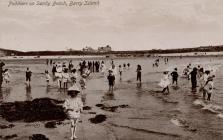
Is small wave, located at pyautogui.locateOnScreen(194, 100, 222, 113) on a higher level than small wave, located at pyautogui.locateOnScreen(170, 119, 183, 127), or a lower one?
higher

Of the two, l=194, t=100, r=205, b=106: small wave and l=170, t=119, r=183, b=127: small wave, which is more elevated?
l=194, t=100, r=205, b=106: small wave

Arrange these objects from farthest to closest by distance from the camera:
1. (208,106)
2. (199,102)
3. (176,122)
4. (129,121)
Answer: (199,102)
(208,106)
(129,121)
(176,122)

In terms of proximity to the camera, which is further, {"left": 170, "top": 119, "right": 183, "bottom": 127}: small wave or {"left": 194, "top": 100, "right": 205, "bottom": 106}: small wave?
{"left": 194, "top": 100, "right": 205, "bottom": 106}: small wave

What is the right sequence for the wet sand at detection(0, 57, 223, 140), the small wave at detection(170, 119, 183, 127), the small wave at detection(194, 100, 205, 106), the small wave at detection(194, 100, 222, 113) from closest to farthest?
the wet sand at detection(0, 57, 223, 140) → the small wave at detection(170, 119, 183, 127) → the small wave at detection(194, 100, 222, 113) → the small wave at detection(194, 100, 205, 106)

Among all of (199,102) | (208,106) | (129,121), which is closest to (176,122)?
(129,121)

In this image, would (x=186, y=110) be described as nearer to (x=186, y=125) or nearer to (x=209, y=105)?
(x=209, y=105)

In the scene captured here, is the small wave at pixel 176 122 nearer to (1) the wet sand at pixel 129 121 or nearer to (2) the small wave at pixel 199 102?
(1) the wet sand at pixel 129 121

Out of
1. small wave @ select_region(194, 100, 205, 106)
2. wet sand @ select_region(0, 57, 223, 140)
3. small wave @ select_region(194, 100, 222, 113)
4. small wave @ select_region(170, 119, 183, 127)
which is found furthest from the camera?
small wave @ select_region(194, 100, 205, 106)

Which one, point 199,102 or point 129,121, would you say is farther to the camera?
point 199,102

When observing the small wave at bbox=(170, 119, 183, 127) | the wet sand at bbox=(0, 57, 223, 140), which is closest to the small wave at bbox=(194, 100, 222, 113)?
the wet sand at bbox=(0, 57, 223, 140)

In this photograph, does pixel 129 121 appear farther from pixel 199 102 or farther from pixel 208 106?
pixel 199 102

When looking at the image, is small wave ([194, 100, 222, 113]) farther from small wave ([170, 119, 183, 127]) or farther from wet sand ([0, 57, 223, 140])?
small wave ([170, 119, 183, 127])

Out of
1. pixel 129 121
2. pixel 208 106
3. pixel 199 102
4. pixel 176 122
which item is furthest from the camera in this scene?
pixel 199 102

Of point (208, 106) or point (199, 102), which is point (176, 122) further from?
point (199, 102)
